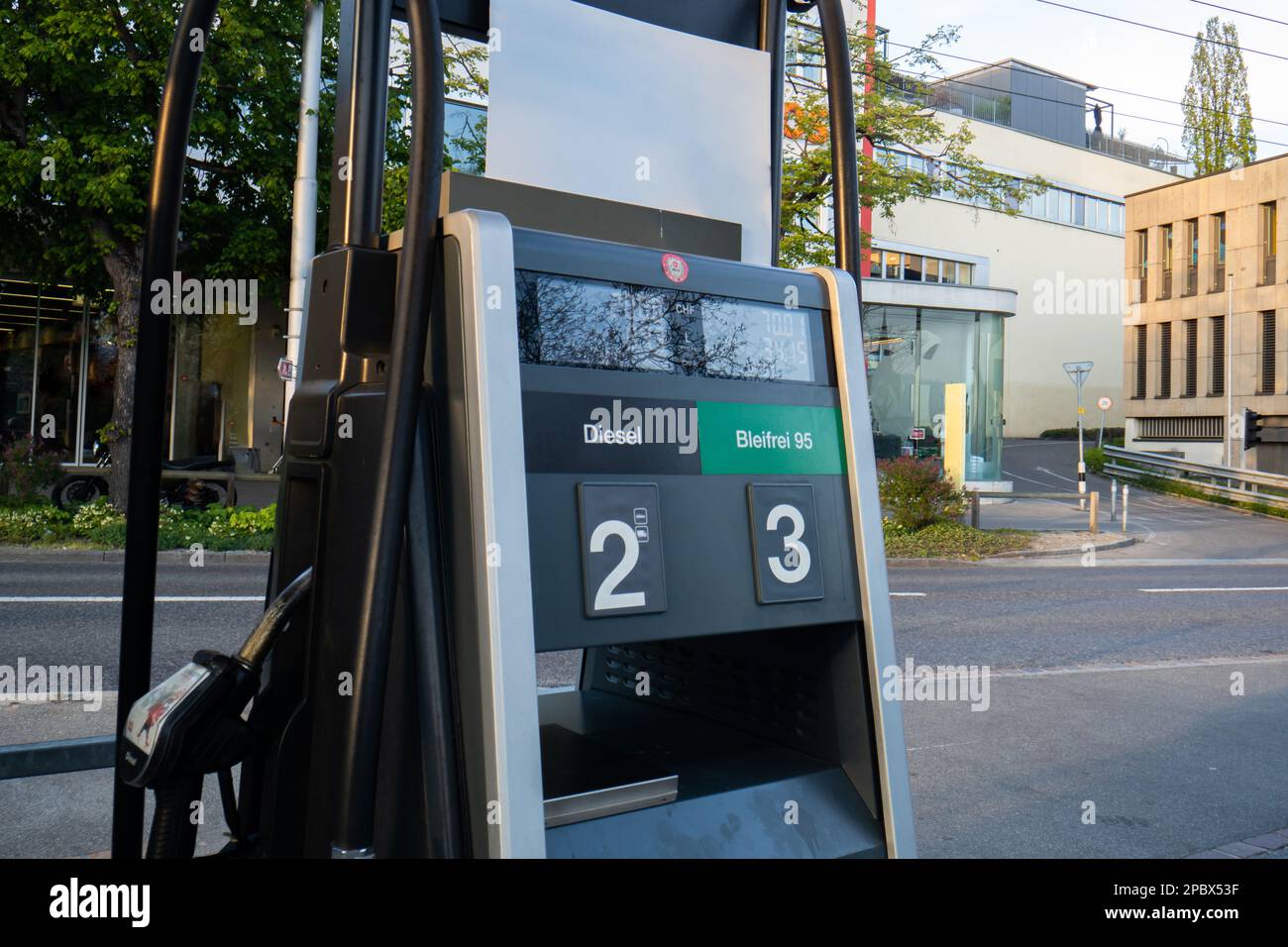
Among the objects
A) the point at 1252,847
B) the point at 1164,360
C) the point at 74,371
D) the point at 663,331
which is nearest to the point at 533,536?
the point at 663,331

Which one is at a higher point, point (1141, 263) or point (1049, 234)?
point (1049, 234)

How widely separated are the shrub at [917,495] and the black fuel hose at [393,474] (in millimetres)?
16935

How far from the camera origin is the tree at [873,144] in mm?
16719

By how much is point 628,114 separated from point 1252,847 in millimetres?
3582

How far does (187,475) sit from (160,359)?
1781 cm

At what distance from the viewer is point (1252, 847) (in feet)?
13.2

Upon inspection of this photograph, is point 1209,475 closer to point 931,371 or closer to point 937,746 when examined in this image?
point 931,371

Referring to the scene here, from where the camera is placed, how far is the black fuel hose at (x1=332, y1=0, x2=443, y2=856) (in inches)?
51.4

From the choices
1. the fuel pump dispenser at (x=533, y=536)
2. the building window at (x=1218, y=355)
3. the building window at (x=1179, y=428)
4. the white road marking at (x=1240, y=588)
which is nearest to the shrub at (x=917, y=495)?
the white road marking at (x=1240, y=588)

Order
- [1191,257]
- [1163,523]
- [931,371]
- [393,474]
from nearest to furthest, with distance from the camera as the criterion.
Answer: [393,474] < [1163,523] < [931,371] < [1191,257]

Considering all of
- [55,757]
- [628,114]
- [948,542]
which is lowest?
[948,542]

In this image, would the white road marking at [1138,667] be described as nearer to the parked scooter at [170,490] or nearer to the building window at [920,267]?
the parked scooter at [170,490]

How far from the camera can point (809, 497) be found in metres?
Result: 1.73
